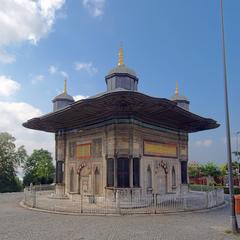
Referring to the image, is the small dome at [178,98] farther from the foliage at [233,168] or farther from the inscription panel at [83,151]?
the foliage at [233,168]

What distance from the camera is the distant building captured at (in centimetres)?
1578

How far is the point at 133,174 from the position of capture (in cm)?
1602

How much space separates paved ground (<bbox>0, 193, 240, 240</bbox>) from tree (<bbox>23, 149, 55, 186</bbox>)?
2378cm

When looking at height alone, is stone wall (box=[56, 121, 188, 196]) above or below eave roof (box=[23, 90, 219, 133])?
below

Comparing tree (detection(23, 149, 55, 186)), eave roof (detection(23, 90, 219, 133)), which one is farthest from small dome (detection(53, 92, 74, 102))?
tree (detection(23, 149, 55, 186))

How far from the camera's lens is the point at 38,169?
36.8 metres

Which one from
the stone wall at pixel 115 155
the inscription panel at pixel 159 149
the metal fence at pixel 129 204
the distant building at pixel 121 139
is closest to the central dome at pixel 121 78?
the distant building at pixel 121 139

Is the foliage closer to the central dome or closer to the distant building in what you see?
the distant building

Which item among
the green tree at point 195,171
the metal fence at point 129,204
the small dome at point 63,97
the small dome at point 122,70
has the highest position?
the small dome at point 122,70

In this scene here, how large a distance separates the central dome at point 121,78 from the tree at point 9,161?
737 inches

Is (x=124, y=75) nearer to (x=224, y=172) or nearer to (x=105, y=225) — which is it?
(x=105, y=225)

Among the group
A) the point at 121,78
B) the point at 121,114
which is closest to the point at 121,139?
the point at 121,114

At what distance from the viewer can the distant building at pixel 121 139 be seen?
15.8 m

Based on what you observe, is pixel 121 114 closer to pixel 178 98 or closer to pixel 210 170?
pixel 178 98
